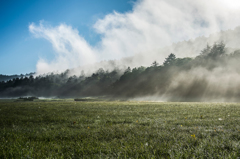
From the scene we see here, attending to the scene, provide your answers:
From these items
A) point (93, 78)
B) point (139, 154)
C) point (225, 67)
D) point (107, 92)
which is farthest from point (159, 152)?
point (93, 78)

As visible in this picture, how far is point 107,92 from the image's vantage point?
111 meters

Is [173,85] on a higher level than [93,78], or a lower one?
lower

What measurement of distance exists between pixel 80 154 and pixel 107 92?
108798 mm

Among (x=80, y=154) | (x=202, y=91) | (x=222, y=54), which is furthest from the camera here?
(x=222, y=54)

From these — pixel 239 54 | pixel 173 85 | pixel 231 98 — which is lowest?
pixel 231 98

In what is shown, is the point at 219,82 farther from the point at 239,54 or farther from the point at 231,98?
the point at 239,54

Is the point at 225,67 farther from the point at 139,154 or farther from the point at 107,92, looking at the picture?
the point at 107,92

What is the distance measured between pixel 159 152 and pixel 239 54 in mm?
76545

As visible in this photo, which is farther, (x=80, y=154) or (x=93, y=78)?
(x=93, y=78)

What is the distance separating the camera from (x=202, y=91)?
5578 centimetres

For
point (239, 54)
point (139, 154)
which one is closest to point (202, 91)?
point (239, 54)

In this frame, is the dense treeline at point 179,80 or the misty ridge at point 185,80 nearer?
the misty ridge at point 185,80

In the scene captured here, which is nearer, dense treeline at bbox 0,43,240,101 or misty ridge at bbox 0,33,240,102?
misty ridge at bbox 0,33,240,102

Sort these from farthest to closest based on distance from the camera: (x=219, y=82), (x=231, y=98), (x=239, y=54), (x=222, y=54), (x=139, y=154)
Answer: (x=222, y=54) < (x=239, y=54) < (x=219, y=82) < (x=231, y=98) < (x=139, y=154)
